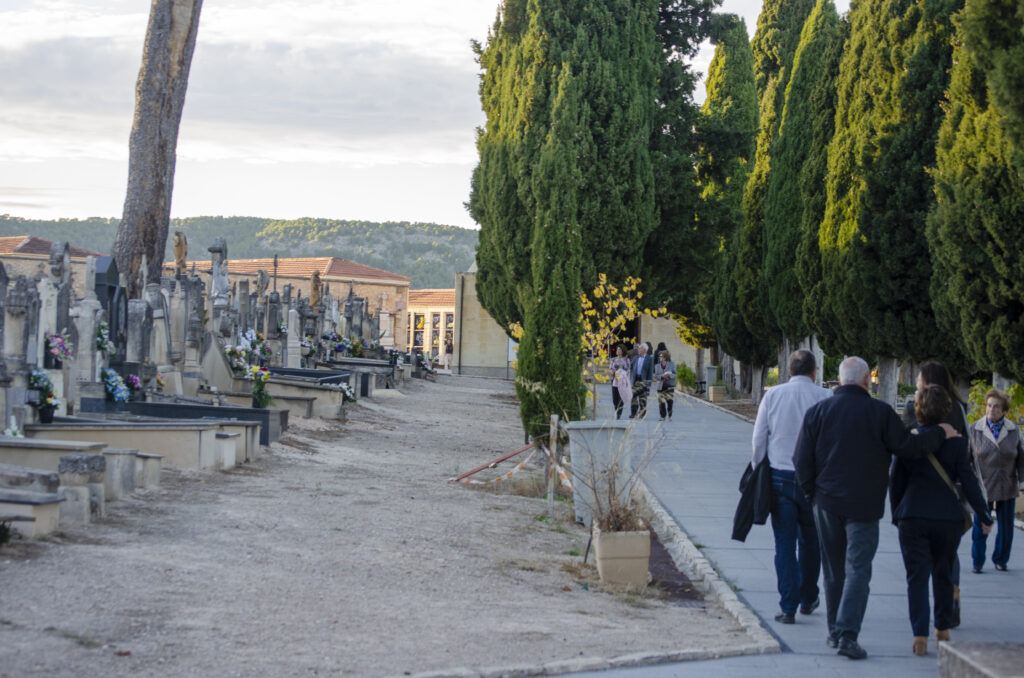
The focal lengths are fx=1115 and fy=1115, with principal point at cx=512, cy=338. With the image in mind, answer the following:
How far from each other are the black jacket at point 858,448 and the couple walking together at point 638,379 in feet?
36.8

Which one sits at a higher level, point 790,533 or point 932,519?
point 932,519

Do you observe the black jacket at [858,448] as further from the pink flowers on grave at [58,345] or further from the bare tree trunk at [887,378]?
the bare tree trunk at [887,378]

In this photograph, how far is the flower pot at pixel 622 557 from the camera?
7.81 metres

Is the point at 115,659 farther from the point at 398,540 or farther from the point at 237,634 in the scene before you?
the point at 398,540

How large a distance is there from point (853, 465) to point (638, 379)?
1487 centimetres

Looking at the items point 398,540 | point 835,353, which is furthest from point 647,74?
point 398,540

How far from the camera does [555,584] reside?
7.75 meters

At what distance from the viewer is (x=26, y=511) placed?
7.23 metres

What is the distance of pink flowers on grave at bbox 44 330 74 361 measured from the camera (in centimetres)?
1237

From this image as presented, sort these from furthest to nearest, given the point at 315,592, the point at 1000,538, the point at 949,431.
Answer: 1. the point at 1000,538
2. the point at 315,592
3. the point at 949,431

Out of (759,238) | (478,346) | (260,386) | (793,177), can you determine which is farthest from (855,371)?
(478,346)

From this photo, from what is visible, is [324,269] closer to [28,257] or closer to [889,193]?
[28,257]

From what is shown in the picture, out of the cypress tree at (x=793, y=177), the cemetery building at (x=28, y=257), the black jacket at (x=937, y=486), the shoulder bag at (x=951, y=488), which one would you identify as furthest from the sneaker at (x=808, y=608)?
the cemetery building at (x=28, y=257)

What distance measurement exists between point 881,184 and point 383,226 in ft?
478
